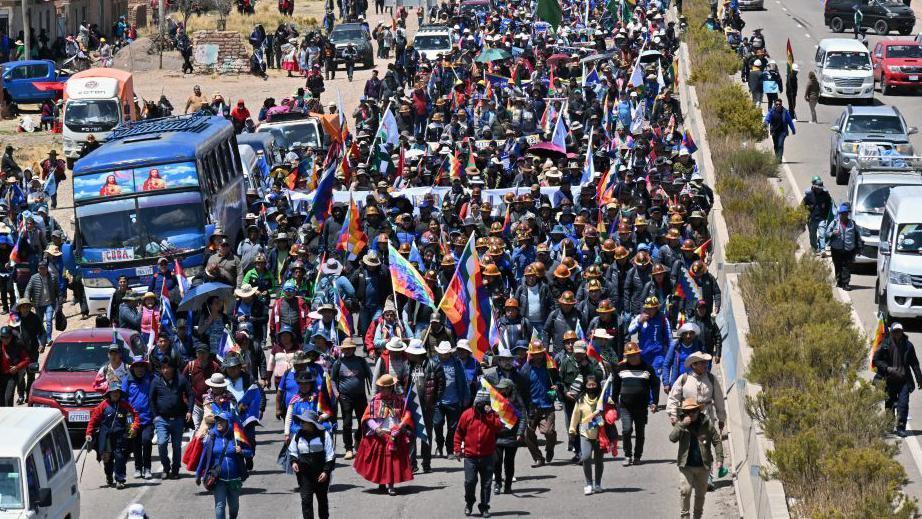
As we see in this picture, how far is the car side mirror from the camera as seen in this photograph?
14.0 meters

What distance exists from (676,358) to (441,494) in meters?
3.08

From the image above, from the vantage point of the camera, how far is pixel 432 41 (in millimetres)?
57250

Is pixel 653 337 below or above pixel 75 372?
above

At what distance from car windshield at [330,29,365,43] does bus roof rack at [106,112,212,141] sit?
29.2 m

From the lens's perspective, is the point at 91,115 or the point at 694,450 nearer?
the point at 694,450

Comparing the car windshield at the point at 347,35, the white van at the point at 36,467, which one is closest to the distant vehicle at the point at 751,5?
the car windshield at the point at 347,35

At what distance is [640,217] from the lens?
23.1 m

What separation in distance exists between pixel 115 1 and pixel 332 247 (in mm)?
60044

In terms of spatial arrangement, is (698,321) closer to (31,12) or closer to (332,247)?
(332,247)

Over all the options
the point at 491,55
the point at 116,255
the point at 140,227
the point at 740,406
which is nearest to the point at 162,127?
the point at 140,227

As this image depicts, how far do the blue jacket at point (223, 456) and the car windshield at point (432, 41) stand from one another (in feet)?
138

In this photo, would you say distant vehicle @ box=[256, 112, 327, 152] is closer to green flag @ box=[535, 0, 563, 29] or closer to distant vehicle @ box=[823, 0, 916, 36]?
green flag @ box=[535, 0, 563, 29]

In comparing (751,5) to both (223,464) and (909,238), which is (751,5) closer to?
(909,238)

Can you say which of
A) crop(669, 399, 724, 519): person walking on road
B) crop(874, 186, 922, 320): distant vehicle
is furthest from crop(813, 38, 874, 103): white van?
crop(669, 399, 724, 519): person walking on road
